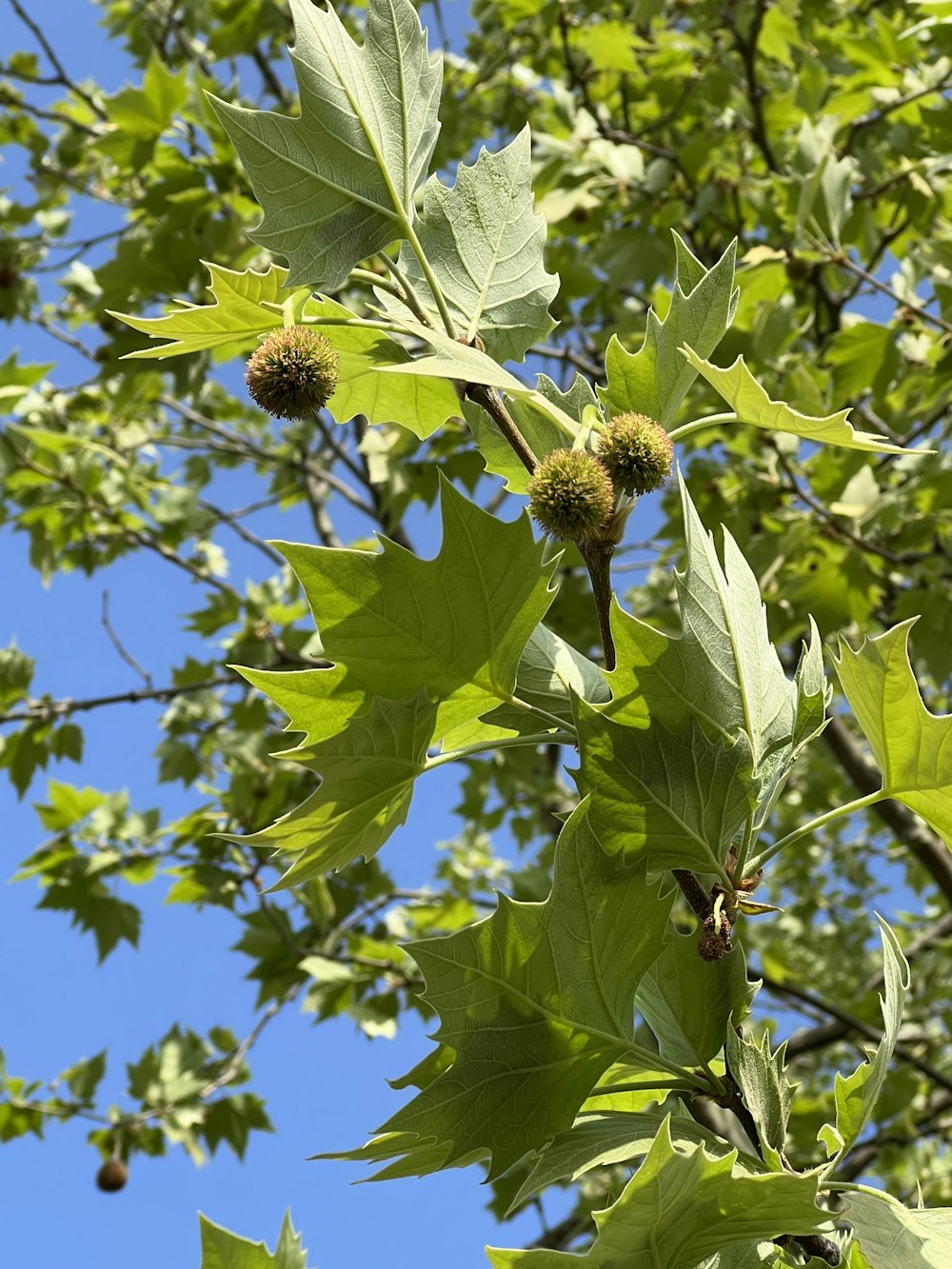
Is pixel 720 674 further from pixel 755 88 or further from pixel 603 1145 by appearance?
pixel 755 88

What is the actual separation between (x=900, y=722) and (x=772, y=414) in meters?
0.39

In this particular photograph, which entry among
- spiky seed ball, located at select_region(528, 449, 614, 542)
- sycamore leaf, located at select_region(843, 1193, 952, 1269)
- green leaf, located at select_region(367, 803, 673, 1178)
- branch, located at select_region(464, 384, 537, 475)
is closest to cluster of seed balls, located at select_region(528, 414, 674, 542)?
spiky seed ball, located at select_region(528, 449, 614, 542)

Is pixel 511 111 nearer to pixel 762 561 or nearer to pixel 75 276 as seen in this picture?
pixel 75 276

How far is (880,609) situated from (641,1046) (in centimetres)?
460

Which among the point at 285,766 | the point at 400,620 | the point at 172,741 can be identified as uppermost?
the point at 172,741

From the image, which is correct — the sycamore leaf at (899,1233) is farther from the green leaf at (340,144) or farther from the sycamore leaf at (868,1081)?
the green leaf at (340,144)

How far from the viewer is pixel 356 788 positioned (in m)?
1.30

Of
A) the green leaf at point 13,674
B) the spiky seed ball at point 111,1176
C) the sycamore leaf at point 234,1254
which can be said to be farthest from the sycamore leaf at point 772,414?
the spiky seed ball at point 111,1176

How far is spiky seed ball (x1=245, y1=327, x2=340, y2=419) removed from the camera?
1373 millimetres

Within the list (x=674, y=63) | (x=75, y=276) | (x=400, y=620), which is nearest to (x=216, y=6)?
(x=75, y=276)

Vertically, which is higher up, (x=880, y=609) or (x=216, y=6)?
(x=216, y=6)

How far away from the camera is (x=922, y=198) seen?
4891mm

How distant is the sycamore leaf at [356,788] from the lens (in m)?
1.25

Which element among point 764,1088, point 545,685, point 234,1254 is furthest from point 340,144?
point 234,1254
